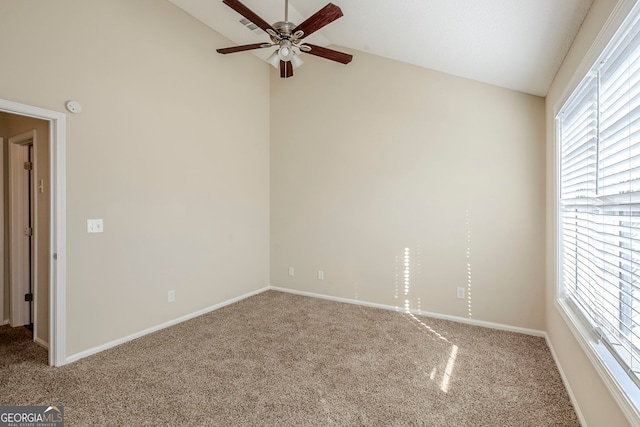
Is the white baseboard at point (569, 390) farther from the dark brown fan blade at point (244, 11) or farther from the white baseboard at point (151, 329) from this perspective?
the white baseboard at point (151, 329)

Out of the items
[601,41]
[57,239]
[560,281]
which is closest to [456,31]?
[601,41]

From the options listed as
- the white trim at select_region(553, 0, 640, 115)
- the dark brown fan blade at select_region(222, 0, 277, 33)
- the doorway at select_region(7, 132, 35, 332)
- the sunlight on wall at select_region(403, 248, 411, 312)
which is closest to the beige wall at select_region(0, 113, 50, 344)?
the doorway at select_region(7, 132, 35, 332)

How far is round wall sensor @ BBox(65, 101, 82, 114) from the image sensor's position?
243 centimetres

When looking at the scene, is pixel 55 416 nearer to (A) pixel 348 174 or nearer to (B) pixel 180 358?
(B) pixel 180 358

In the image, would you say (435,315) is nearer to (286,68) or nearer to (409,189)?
(409,189)

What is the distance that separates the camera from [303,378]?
2291 mm

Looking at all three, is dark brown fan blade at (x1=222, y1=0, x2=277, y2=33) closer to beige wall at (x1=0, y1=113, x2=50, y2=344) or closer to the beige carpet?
beige wall at (x1=0, y1=113, x2=50, y2=344)

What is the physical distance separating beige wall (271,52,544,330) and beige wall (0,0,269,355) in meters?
0.69

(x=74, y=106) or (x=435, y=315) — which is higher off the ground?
(x=74, y=106)

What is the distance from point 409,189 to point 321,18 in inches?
82.4

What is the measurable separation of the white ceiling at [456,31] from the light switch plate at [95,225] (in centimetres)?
232

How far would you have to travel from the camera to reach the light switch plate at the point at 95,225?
8.53ft

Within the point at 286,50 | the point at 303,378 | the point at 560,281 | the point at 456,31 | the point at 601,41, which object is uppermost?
the point at 456,31

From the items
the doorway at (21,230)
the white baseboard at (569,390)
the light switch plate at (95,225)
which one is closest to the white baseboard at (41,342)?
the doorway at (21,230)
